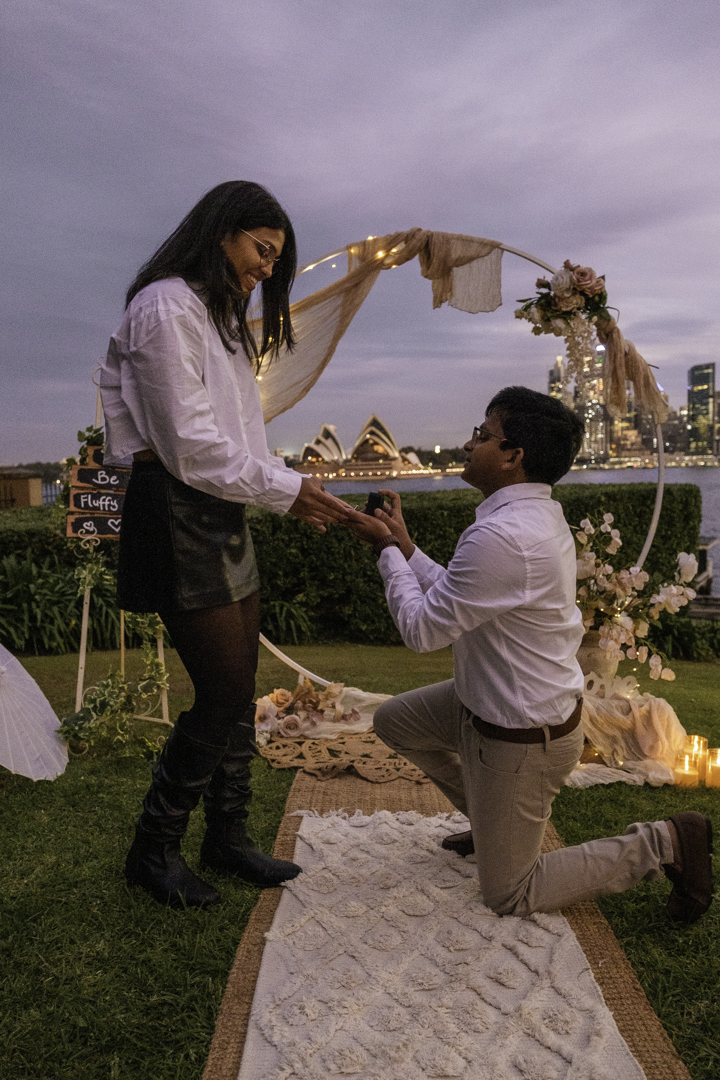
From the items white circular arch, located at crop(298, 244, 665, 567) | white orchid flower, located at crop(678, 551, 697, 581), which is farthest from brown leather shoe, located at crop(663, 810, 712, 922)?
white circular arch, located at crop(298, 244, 665, 567)

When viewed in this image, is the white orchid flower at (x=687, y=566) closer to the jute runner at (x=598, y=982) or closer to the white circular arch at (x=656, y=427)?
the white circular arch at (x=656, y=427)

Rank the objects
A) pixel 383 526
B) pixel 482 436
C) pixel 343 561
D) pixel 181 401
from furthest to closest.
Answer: pixel 343 561 → pixel 383 526 → pixel 482 436 → pixel 181 401

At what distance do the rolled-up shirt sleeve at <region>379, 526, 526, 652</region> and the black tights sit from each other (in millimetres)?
509

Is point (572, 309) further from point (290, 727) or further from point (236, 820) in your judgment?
point (236, 820)

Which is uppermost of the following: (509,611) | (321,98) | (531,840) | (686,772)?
(321,98)

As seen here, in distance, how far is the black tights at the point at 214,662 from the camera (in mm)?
2117

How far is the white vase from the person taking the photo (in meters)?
3.85

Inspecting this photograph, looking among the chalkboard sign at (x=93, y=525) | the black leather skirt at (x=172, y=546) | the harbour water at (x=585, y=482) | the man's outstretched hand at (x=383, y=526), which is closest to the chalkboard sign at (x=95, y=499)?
the chalkboard sign at (x=93, y=525)

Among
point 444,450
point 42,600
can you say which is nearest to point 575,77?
point 444,450

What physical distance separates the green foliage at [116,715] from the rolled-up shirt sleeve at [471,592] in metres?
2.18

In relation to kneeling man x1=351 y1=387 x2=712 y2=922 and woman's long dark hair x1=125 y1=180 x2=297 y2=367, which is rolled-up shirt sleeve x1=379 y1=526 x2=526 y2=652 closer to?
kneeling man x1=351 y1=387 x2=712 y2=922

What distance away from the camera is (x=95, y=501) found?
12.5 feet

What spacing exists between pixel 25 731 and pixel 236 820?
130 centimetres

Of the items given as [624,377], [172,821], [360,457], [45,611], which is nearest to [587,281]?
[624,377]
